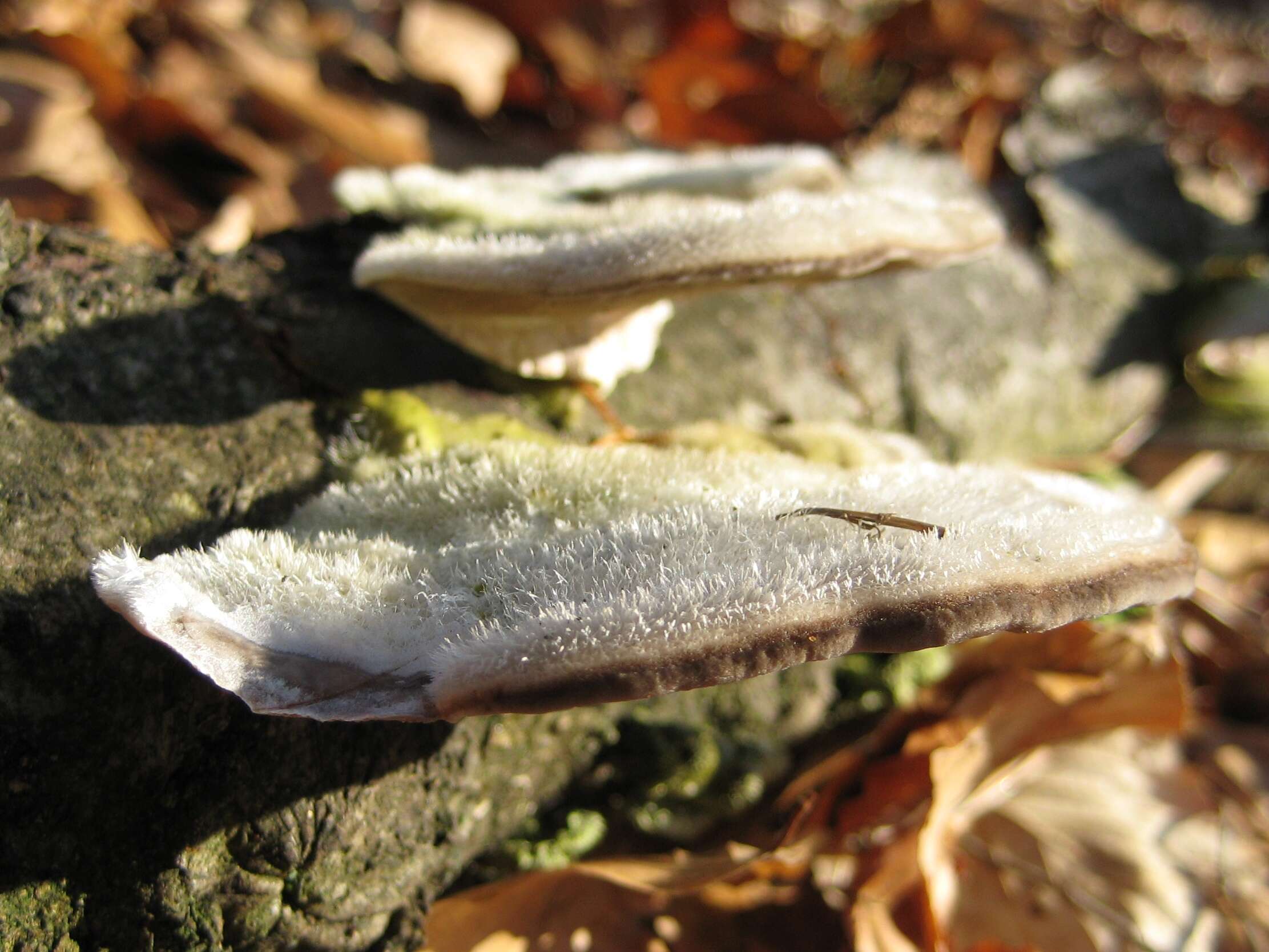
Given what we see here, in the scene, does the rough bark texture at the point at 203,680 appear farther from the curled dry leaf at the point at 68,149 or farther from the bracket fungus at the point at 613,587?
the curled dry leaf at the point at 68,149

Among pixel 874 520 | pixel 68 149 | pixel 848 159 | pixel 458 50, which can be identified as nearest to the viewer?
pixel 874 520

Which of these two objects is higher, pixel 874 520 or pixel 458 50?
pixel 874 520

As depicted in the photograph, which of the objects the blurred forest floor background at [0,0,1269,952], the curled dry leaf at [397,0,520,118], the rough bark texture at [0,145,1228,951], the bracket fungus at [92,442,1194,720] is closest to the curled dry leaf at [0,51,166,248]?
the blurred forest floor background at [0,0,1269,952]

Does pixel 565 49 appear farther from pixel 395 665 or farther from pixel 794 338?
pixel 395 665

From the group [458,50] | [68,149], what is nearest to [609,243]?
[68,149]

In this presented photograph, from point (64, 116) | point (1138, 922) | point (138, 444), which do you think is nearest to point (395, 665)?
point (138, 444)

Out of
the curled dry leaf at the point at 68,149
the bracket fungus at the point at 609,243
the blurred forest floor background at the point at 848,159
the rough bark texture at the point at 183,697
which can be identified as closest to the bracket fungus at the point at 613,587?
the rough bark texture at the point at 183,697

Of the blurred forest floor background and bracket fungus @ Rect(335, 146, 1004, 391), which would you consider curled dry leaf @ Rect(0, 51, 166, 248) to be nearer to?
the blurred forest floor background

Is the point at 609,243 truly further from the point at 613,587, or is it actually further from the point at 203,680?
the point at 203,680
